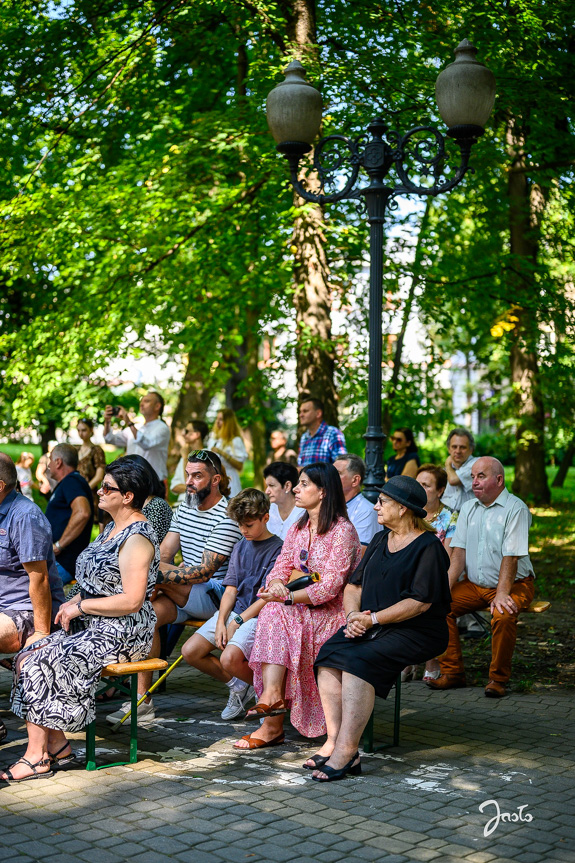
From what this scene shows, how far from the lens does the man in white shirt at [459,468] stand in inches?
352

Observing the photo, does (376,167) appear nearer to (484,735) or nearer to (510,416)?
(484,735)

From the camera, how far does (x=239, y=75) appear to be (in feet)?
51.8

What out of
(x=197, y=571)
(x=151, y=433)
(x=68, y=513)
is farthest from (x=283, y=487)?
(x=151, y=433)

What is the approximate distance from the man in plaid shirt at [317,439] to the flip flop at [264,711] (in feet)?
14.5

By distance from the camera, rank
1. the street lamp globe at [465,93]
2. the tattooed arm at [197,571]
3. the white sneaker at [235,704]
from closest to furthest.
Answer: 1. the white sneaker at [235,704]
2. the tattooed arm at [197,571]
3. the street lamp globe at [465,93]

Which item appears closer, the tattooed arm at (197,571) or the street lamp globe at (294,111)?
the tattooed arm at (197,571)

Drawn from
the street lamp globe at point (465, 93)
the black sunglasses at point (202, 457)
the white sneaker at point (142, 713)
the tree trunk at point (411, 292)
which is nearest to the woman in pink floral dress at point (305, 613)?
the white sneaker at point (142, 713)

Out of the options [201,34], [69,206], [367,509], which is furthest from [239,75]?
[367,509]

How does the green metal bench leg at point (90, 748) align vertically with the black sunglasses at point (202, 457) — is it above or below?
below

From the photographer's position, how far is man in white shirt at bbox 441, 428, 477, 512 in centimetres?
895

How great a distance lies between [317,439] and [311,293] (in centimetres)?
274

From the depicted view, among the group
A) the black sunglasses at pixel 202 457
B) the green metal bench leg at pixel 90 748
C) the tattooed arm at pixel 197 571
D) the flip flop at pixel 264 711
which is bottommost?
the green metal bench leg at pixel 90 748

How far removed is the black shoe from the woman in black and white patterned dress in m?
1.18

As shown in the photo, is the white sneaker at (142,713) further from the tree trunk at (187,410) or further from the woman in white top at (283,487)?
the tree trunk at (187,410)
